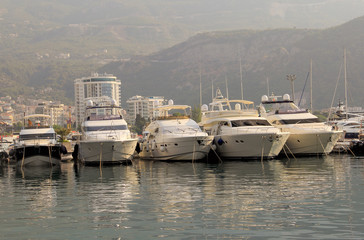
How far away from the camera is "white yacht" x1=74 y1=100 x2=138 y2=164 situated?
51.5 metres

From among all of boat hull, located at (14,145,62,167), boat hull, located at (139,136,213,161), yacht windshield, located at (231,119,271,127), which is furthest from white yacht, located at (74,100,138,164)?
yacht windshield, located at (231,119,271,127)

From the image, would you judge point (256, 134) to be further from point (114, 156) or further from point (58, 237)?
point (58, 237)

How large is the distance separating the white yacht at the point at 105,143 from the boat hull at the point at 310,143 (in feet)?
49.6

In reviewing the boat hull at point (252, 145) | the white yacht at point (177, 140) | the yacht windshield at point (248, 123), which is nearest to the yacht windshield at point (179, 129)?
the white yacht at point (177, 140)

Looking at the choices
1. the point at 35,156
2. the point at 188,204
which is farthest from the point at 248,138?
the point at 188,204

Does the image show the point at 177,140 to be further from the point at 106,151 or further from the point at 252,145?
the point at 252,145

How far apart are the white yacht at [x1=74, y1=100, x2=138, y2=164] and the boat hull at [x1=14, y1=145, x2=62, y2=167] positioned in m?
2.73

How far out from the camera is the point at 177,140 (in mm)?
53281

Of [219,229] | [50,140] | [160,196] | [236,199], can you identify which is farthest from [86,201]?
[50,140]

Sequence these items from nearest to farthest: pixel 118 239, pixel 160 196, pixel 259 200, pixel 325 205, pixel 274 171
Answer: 1. pixel 118 239
2. pixel 325 205
3. pixel 259 200
4. pixel 160 196
5. pixel 274 171

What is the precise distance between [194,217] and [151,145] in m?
34.3

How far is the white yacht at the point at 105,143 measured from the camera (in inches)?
2028

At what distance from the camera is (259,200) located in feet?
90.2

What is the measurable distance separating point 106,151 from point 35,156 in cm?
624
